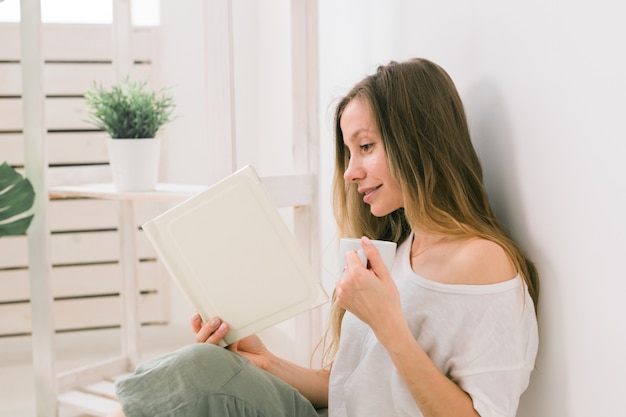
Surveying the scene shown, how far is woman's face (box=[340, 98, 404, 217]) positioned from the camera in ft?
3.28

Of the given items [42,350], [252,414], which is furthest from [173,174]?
[252,414]

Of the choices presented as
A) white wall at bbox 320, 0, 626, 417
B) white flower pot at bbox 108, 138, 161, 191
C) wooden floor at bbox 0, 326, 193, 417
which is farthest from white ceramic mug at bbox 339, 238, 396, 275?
wooden floor at bbox 0, 326, 193, 417

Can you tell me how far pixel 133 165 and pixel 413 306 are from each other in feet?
3.57

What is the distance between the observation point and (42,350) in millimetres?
1836

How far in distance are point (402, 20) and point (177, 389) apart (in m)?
0.69

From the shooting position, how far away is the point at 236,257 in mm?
1044

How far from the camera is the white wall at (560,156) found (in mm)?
721

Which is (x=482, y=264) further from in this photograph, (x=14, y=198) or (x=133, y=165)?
(x=14, y=198)

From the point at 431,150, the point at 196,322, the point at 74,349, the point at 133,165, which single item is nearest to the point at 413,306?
the point at 431,150

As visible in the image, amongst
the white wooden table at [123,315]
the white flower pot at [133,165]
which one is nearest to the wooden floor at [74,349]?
the white wooden table at [123,315]

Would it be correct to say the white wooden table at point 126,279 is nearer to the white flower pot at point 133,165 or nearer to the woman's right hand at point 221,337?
the white flower pot at point 133,165

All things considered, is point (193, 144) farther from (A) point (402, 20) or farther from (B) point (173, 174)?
(A) point (402, 20)

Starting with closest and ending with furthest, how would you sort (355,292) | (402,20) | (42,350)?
(355,292) < (402,20) < (42,350)

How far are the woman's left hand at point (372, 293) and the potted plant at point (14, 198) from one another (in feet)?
3.78
